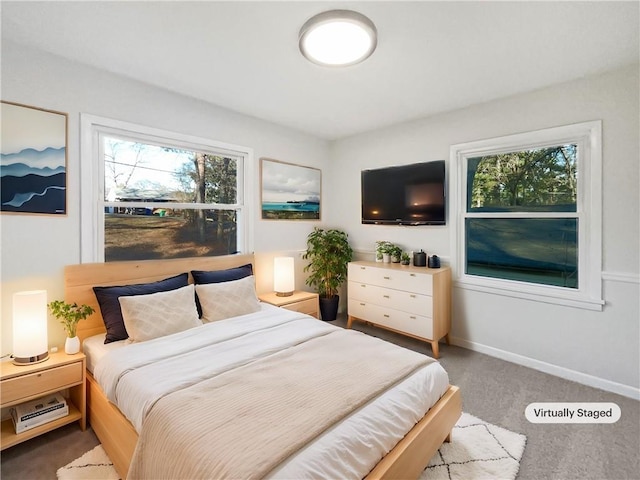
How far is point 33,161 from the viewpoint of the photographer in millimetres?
2129

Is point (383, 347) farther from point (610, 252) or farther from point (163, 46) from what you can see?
point (163, 46)

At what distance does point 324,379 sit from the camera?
1602 mm

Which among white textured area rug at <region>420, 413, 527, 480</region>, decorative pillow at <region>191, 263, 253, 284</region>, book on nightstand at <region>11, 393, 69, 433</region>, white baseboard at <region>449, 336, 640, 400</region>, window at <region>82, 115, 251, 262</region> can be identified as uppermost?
window at <region>82, 115, 251, 262</region>

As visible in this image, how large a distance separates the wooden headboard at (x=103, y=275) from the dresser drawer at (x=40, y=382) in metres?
0.40

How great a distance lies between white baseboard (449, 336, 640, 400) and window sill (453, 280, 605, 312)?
561 mm

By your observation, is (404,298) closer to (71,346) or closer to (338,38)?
(338,38)

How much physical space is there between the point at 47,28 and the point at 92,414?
246 centimetres

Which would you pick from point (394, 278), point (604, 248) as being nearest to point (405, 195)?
point (394, 278)

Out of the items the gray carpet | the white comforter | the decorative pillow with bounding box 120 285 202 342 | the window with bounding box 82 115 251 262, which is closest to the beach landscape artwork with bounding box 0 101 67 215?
the window with bounding box 82 115 251 262

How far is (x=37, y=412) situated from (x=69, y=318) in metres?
0.57

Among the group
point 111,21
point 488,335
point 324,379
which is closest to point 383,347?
point 324,379

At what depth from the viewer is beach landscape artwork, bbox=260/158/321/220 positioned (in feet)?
12.0

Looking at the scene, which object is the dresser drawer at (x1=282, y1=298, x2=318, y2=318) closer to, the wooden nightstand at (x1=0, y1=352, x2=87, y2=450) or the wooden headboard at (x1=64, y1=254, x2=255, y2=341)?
the wooden headboard at (x1=64, y1=254, x2=255, y2=341)

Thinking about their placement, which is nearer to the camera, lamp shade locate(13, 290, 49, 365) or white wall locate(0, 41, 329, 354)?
lamp shade locate(13, 290, 49, 365)
